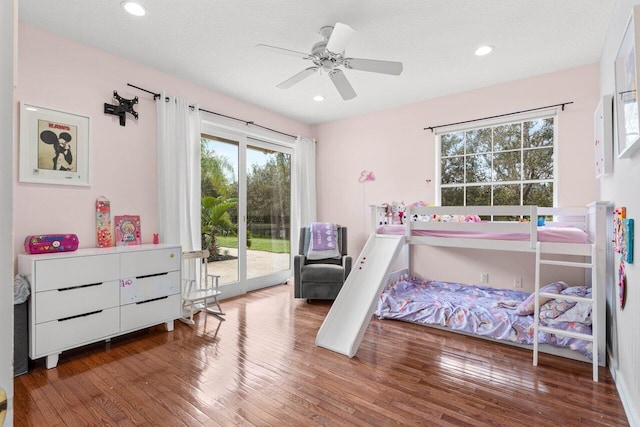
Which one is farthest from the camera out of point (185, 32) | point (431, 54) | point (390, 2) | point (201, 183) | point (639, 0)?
point (201, 183)

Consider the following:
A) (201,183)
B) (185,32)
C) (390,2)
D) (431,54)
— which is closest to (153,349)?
(201,183)

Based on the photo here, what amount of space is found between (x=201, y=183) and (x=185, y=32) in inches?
69.2

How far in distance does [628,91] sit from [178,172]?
3.78 metres

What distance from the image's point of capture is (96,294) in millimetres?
2627

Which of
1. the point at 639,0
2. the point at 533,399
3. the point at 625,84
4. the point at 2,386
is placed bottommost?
the point at 533,399

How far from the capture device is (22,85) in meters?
2.64

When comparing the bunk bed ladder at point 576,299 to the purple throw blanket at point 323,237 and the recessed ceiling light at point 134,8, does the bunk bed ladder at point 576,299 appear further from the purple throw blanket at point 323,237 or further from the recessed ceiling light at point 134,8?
the recessed ceiling light at point 134,8

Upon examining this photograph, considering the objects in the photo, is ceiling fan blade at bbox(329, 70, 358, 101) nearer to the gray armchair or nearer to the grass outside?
the gray armchair

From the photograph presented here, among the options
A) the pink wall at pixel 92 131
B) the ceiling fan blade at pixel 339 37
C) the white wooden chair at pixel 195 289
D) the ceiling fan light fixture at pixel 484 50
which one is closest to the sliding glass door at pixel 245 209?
the white wooden chair at pixel 195 289

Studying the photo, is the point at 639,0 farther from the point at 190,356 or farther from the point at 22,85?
the point at 22,85

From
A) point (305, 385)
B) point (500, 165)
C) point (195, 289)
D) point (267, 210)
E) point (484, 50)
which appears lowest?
point (305, 385)

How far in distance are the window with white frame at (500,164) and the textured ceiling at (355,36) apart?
0.64m

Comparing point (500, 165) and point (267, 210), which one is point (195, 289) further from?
point (500, 165)

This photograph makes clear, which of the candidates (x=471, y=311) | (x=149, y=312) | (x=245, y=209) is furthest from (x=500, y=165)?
(x=149, y=312)
